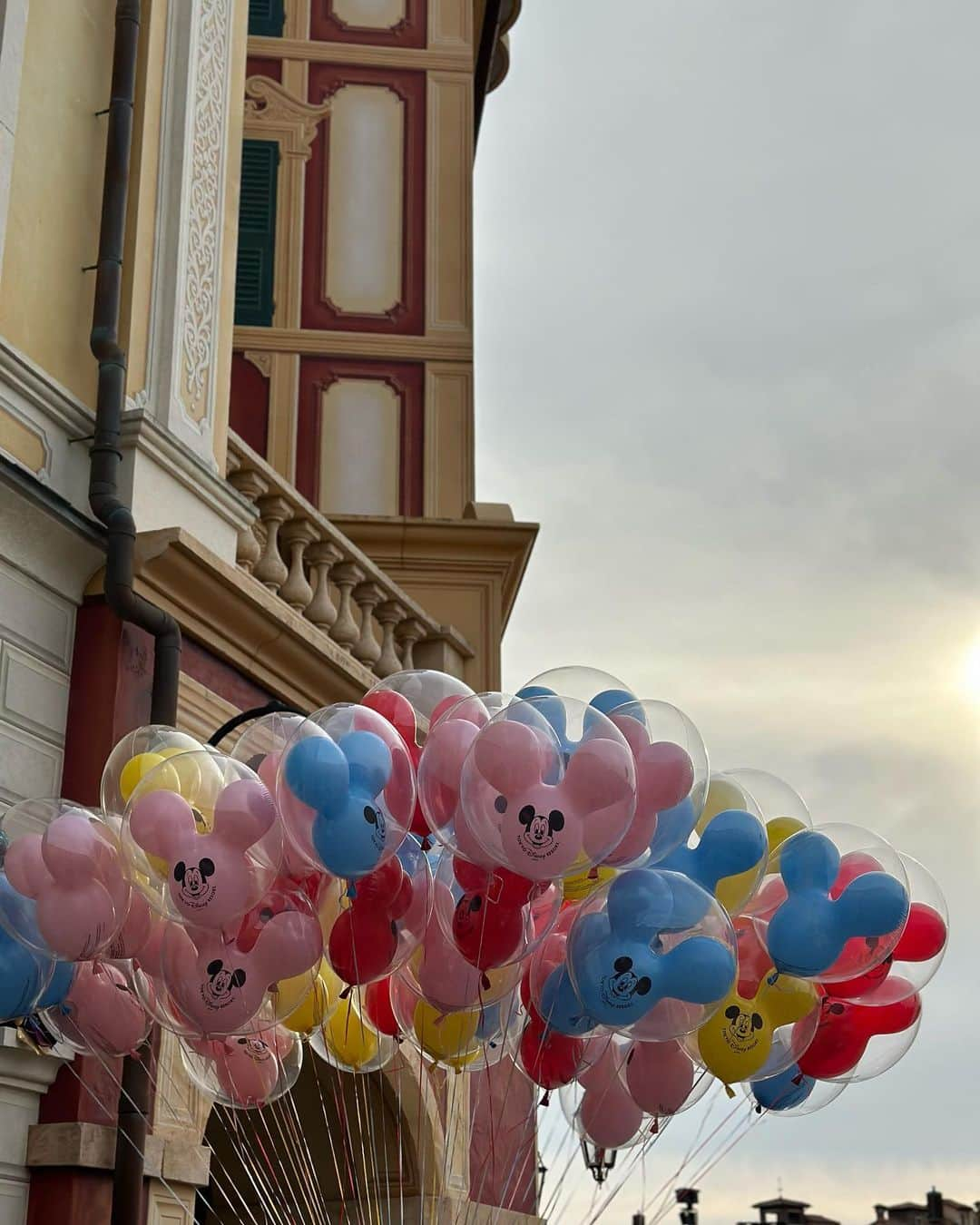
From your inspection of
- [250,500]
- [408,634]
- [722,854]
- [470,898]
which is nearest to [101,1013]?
[470,898]

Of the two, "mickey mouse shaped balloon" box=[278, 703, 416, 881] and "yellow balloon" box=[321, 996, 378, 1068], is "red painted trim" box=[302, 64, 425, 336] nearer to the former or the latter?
"yellow balloon" box=[321, 996, 378, 1068]

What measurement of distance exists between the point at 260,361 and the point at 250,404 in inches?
13.5

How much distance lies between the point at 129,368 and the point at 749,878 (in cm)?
375

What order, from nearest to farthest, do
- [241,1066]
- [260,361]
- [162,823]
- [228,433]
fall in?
[162,823], [241,1066], [228,433], [260,361]

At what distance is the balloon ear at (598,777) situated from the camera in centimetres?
432

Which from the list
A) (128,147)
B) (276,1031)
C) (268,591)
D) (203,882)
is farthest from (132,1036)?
(128,147)

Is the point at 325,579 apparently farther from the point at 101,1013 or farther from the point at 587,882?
the point at 587,882

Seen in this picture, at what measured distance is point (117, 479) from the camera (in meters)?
6.81

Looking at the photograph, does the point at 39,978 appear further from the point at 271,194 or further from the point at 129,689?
the point at 271,194

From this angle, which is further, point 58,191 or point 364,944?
point 58,191

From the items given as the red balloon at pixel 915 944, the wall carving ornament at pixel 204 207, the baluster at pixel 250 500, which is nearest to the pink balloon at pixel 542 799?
the red balloon at pixel 915 944

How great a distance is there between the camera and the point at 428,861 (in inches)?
192

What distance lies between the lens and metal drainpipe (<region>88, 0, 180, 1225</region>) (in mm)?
5766

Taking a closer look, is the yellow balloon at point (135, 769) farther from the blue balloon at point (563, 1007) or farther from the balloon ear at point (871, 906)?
the balloon ear at point (871, 906)
